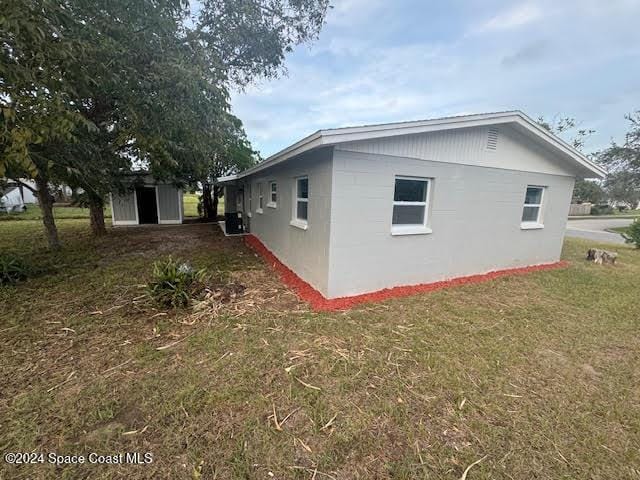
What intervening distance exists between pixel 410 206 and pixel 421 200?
1.18 ft

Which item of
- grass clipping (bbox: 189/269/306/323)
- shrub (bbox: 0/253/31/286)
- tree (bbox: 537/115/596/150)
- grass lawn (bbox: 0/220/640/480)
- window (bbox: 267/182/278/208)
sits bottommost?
grass lawn (bbox: 0/220/640/480)

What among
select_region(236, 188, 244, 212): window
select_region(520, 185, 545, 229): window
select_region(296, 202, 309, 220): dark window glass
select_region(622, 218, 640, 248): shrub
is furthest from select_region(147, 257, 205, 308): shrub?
select_region(622, 218, 640, 248): shrub

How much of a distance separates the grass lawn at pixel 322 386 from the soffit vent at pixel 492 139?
11.3 ft

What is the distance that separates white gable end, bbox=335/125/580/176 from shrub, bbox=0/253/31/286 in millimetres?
7236

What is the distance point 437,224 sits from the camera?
5941 millimetres

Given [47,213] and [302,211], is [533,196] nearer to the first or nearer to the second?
[302,211]

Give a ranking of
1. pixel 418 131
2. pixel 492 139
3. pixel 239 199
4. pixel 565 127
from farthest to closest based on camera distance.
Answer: pixel 565 127, pixel 239 199, pixel 492 139, pixel 418 131

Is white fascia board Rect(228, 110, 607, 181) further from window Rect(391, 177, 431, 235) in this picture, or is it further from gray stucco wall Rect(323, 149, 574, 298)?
Result: window Rect(391, 177, 431, 235)

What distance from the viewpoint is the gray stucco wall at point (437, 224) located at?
16.3 ft

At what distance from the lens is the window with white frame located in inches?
296

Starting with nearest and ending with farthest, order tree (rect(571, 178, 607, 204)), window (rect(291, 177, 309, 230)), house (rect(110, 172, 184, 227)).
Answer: window (rect(291, 177, 309, 230)) → house (rect(110, 172, 184, 227)) → tree (rect(571, 178, 607, 204))

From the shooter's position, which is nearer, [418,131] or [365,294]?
[418,131]

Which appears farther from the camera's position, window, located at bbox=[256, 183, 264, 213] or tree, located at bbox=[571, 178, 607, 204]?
tree, located at bbox=[571, 178, 607, 204]

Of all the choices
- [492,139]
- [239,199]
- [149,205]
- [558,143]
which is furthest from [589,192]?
[149,205]
